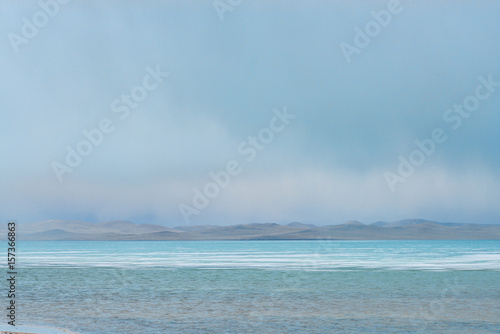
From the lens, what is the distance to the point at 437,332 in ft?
74.9

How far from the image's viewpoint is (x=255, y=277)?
160 feet

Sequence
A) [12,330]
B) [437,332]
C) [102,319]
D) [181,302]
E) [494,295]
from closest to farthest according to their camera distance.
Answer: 1. [12,330]
2. [437,332]
3. [102,319]
4. [181,302]
5. [494,295]

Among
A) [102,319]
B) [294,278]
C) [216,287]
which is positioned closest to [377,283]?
[294,278]

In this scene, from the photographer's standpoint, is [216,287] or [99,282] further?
[99,282]

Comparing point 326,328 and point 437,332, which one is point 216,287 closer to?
point 326,328

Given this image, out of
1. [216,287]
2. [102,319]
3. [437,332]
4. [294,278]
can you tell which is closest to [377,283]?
[294,278]

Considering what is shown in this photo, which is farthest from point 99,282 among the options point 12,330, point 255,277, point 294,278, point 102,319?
point 12,330

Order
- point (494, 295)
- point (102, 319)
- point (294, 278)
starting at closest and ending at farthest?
point (102, 319), point (494, 295), point (294, 278)

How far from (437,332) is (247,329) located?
24.2 ft

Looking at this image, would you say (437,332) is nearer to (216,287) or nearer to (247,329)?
(247,329)

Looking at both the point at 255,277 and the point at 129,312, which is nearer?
the point at 129,312

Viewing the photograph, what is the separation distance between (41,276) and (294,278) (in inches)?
851

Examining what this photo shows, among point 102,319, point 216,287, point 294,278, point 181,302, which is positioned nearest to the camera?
point 102,319

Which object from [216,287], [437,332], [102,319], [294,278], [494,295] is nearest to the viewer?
[437,332]
